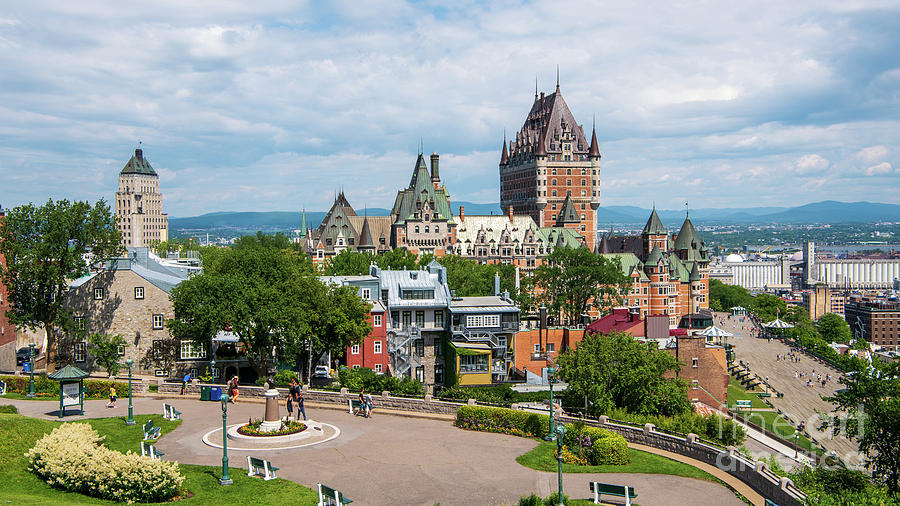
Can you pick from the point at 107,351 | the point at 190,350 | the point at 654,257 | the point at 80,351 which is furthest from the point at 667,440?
the point at 654,257

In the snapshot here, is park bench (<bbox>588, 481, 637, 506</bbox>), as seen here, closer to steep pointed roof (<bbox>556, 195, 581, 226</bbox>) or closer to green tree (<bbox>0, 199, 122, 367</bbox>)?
green tree (<bbox>0, 199, 122, 367</bbox>)

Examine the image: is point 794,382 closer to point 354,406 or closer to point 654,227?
point 654,227

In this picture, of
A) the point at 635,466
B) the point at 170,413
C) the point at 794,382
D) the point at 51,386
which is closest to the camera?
the point at 635,466

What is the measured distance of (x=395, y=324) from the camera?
65750mm

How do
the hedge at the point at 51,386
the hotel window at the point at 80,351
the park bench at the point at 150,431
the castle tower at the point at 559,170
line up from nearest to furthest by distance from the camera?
the park bench at the point at 150,431, the hedge at the point at 51,386, the hotel window at the point at 80,351, the castle tower at the point at 559,170

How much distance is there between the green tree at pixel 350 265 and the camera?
99062 millimetres

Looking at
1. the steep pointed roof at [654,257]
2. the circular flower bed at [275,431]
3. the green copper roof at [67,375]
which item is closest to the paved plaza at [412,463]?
the circular flower bed at [275,431]

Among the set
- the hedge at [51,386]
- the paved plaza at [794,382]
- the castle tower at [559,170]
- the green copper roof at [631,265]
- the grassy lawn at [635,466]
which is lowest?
the paved plaza at [794,382]

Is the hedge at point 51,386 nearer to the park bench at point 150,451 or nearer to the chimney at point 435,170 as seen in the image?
the park bench at point 150,451

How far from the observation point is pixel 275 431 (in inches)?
1390

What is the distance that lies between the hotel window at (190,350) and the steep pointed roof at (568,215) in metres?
112

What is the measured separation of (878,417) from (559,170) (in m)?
136

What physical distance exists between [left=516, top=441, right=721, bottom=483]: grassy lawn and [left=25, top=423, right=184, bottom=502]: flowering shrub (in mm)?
14380

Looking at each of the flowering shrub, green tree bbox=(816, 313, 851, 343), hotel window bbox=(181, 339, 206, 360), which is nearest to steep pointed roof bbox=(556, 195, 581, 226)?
green tree bbox=(816, 313, 851, 343)
